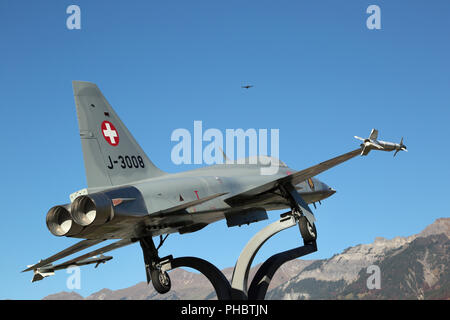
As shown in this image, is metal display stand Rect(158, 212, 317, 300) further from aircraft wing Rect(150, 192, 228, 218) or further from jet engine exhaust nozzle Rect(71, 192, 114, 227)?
jet engine exhaust nozzle Rect(71, 192, 114, 227)

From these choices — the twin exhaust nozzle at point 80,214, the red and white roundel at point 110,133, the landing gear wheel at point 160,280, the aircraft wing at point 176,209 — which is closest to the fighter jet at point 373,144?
the aircraft wing at point 176,209

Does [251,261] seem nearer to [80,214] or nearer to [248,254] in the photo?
[248,254]

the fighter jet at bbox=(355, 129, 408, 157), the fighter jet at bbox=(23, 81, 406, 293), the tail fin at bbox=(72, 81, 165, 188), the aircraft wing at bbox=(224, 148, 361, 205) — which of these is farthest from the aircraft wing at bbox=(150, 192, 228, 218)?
the fighter jet at bbox=(355, 129, 408, 157)

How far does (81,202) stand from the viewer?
16375mm

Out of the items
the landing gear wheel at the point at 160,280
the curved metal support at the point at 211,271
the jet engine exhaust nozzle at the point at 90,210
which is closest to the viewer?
the jet engine exhaust nozzle at the point at 90,210

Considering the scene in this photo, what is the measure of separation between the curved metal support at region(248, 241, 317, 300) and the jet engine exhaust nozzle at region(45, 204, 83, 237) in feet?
24.9

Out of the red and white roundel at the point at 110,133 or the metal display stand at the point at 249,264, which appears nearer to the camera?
the red and white roundel at the point at 110,133

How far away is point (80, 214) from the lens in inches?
644

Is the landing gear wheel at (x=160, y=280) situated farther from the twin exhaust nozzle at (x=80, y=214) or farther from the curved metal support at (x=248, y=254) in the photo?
the twin exhaust nozzle at (x=80, y=214)

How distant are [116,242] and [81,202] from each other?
741 centimetres

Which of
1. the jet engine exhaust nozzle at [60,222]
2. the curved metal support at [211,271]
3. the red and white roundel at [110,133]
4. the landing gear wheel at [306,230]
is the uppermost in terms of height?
the red and white roundel at [110,133]

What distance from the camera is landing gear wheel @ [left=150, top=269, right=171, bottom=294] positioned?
20.3 meters

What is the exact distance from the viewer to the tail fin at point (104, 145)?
18.5 m
